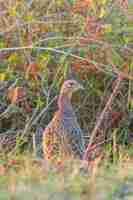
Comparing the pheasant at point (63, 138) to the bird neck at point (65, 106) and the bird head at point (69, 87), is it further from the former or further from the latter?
the bird head at point (69, 87)

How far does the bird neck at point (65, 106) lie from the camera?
6625mm

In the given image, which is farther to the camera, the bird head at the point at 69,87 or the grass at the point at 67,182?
the bird head at the point at 69,87

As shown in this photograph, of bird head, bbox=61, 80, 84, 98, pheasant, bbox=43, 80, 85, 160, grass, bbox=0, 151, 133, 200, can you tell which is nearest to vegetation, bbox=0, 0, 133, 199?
bird head, bbox=61, 80, 84, 98

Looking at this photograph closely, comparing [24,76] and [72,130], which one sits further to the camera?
[24,76]

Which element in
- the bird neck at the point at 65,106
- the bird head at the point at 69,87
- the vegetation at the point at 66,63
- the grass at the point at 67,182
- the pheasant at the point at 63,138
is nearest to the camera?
the grass at the point at 67,182

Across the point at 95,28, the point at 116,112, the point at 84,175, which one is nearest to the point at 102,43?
the point at 95,28

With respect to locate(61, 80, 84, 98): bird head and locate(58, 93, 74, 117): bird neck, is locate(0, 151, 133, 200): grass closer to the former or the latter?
locate(58, 93, 74, 117): bird neck

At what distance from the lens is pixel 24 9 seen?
24.7 ft

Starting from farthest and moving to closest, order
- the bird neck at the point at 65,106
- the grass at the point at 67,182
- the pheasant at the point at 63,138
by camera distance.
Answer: the bird neck at the point at 65,106 < the pheasant at the point at 63,138 < the grass at the point at 67,182

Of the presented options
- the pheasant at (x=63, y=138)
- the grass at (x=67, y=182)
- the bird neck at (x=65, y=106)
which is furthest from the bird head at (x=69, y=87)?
the grass at (x=67, y=182)

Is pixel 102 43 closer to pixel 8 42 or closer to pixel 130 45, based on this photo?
pixel 130 45

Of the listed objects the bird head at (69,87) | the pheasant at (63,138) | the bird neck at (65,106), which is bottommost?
the pheasant at (63,138)

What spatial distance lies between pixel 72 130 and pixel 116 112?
4.28ft

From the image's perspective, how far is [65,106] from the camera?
679 centimetres
